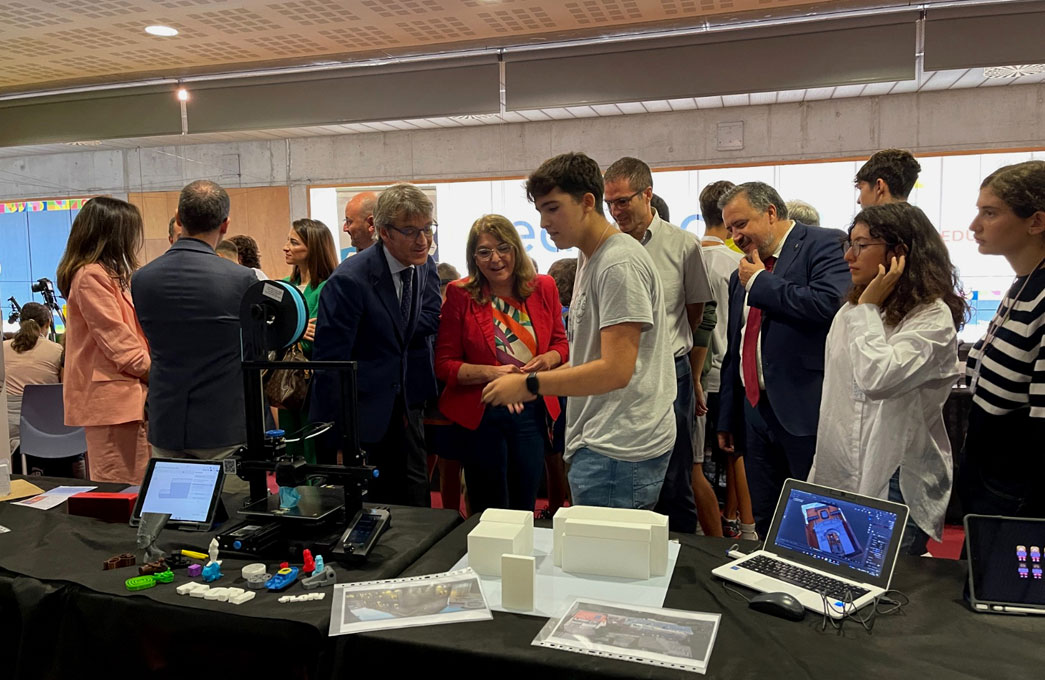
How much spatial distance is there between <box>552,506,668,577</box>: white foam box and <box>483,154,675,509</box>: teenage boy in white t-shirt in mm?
280

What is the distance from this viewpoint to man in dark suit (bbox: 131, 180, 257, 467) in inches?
92.3

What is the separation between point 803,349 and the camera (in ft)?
7.29

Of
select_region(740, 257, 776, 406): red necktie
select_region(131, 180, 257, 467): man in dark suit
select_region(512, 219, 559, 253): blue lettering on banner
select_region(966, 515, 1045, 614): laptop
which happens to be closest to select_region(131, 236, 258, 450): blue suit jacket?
select_region(131, 180, 257, 467): man in dark suit

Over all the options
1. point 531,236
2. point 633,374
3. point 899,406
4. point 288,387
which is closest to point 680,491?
point 633,374

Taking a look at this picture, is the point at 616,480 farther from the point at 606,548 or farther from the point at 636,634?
the point at 636,634

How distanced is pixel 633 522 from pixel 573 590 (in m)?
0.20

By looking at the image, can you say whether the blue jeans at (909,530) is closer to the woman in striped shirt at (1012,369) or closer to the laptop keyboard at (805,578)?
the woman in striped shirt at (1012,369)

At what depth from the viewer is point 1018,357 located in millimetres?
1747

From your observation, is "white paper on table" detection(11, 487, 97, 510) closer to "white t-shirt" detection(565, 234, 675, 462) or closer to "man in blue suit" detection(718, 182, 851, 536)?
"white t-shirt" detection(565, 234, 675, 462)

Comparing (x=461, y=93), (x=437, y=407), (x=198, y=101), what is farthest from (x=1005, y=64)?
(x=198, y=101)

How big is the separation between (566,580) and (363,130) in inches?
232

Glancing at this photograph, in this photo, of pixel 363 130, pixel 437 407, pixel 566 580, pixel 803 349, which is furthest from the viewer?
pixel 363 130

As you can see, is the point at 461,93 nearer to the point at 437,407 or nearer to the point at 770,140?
the point at 437,407

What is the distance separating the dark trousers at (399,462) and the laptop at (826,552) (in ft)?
4.39
